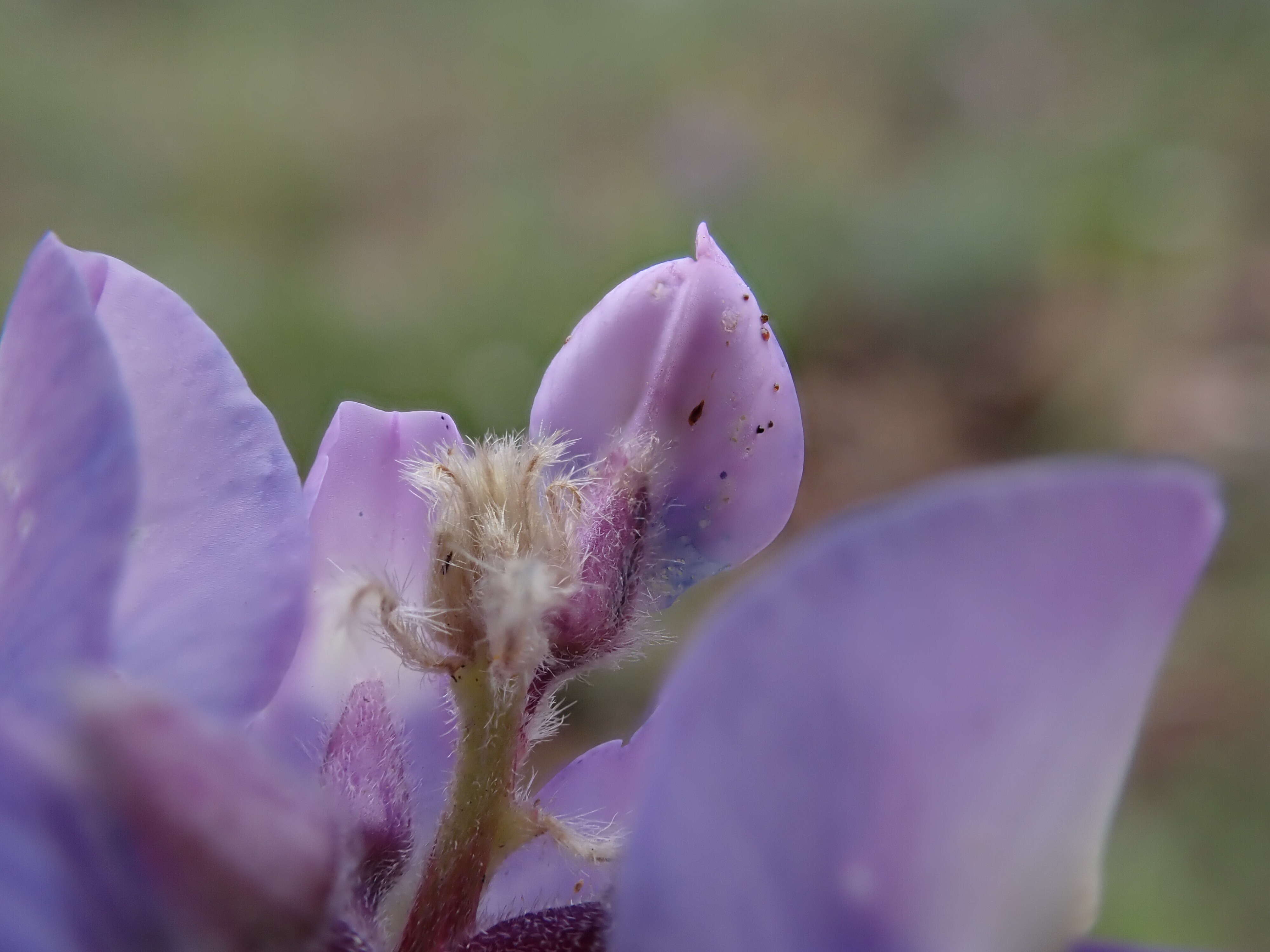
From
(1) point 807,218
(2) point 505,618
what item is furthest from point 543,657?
(1) point 807,218

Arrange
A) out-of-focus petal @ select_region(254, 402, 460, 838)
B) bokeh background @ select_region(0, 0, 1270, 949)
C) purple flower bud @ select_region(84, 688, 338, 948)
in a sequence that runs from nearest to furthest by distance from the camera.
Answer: purple flower bud @ select_region(84, 688, 338, 948)
out-of-focus petal @ select_region(254, 402, 460, 838)
bokeh background @ select_region(0, 0, 1270, 949)

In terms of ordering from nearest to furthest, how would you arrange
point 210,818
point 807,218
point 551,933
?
point 210,818, point 551,933, point 807,218

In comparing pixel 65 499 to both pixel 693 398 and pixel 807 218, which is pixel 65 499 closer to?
pixel 693 398

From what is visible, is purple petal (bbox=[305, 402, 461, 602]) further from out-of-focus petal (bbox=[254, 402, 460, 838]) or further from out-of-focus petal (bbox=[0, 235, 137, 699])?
out-of-focus petal (bbox=[0, 235, 137, 699])

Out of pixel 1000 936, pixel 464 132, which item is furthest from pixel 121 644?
pixel 464 132

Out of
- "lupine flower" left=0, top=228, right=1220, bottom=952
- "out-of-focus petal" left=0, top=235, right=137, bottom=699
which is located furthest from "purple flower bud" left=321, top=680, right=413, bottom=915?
"out-of-focus petal" left=0, top=235, right=137, bottom=699

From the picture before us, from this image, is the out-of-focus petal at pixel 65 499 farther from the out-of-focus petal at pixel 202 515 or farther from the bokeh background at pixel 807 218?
the bokeh background at pixel 807 218
